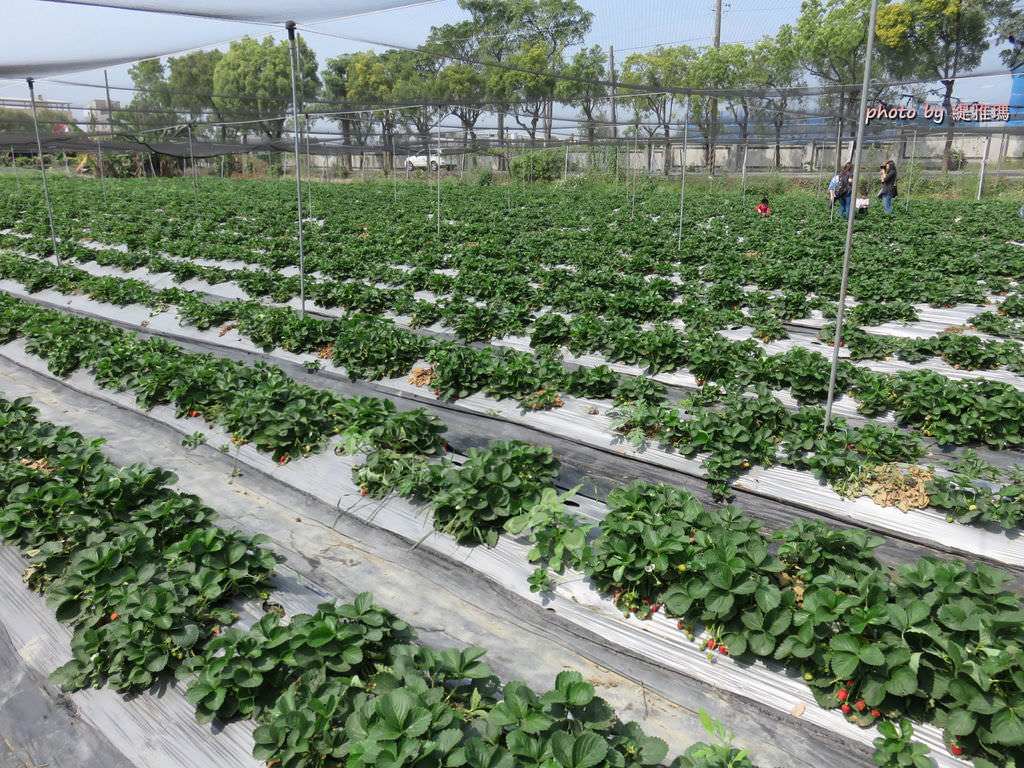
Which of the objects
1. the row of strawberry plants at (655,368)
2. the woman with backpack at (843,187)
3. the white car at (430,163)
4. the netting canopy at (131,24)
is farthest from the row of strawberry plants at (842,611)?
the white car at (430,163)

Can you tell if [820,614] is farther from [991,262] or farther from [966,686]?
[991,262]

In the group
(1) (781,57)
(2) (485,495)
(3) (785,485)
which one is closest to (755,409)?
(3) (785,485)

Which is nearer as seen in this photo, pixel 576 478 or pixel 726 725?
pixel 726 725

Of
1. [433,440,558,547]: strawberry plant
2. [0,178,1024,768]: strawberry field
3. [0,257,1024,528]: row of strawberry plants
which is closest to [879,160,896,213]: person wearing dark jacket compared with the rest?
[0,178,1024,768]: strawberry field

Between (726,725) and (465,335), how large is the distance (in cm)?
543

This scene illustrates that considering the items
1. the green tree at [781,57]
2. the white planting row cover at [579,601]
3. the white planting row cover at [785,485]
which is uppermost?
the green tree at [781,57]

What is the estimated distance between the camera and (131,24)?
739 cm

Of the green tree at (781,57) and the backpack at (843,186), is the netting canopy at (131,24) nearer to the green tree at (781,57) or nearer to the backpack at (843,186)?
the backpack at (843,186)

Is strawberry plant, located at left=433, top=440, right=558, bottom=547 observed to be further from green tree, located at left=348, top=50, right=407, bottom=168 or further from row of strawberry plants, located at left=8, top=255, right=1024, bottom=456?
green tree, located at left=348, top=50, right=407, bottom=168

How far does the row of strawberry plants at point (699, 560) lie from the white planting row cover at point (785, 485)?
864mm

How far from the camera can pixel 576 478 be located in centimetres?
461

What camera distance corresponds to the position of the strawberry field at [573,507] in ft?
8.26

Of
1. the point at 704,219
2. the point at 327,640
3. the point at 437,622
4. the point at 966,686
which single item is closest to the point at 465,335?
the point at 437,622

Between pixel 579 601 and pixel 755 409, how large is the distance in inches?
82.6
